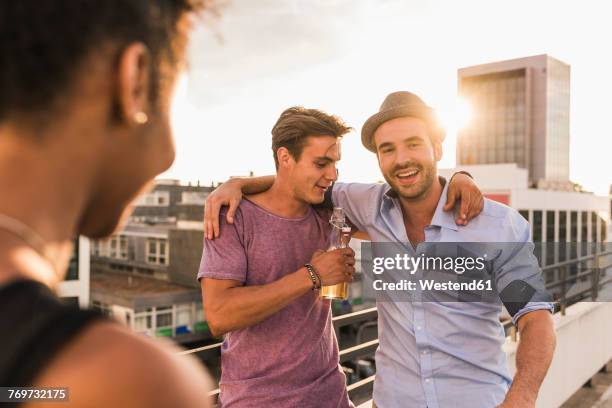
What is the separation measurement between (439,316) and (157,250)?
58238 mm

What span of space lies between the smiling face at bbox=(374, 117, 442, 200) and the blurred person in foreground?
6.35ft

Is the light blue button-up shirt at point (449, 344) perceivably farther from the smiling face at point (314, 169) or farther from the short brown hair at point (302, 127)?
the short brown hair at point (302, 127)

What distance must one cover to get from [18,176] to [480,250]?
6.86 feet

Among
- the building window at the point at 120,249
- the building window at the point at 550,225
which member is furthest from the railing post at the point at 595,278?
the building window at the point at 550,225

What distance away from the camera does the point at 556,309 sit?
698 centimetres

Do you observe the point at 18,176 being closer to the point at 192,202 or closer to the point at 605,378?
the point at 605,378

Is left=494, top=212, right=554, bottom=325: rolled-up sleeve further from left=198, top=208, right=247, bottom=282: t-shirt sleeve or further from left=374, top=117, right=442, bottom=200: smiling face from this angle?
left=198, top=208, right=247, bottom=282: t-shirt sleeve

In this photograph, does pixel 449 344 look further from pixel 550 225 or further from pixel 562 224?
pixel 562 224

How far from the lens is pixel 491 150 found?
345ft

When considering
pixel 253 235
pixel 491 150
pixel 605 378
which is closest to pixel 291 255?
pixel 253 235

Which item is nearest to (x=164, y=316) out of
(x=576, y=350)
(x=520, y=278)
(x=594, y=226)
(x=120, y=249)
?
(x=120, y=249)

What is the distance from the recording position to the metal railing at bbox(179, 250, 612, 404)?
330cm

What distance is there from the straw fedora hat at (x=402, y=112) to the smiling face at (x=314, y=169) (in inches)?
8.3

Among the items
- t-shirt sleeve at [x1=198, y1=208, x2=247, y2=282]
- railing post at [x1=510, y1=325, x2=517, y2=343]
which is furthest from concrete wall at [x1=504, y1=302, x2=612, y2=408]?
t-shirt sleeve at [x1=198, y1=208, x2=247, y2=282]
